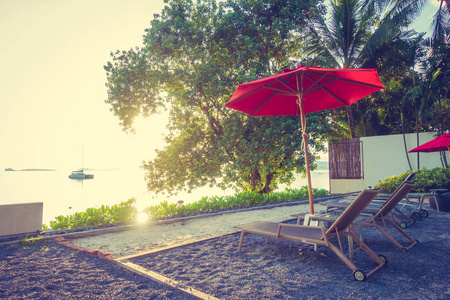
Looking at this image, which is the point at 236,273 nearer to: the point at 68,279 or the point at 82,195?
the point at 68,279

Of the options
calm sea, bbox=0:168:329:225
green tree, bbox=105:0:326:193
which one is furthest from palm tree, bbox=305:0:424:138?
calm sea, bbox=0:168:329:225

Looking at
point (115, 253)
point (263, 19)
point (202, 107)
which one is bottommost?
A: point (115, 253)

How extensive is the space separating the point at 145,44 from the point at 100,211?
23.1 feet

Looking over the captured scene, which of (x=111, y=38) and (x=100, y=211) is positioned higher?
(x=111, y=38)

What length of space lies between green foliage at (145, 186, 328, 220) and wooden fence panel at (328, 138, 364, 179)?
2444 millimetres

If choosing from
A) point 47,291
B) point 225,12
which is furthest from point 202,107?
point 47,291

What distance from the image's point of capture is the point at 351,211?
120 inches

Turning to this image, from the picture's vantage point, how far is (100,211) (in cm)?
639

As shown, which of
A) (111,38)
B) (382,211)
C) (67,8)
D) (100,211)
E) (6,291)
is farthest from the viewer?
(111,38)

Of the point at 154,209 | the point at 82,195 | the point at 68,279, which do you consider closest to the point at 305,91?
the point at 68,279

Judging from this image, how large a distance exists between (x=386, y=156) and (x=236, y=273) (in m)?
11.9

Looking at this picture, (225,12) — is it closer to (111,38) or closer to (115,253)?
(111,38)

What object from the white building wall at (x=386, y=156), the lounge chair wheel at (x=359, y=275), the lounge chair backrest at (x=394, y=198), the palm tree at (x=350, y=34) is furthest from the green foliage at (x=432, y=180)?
the lounge chair wheel at (x=359, y=275)

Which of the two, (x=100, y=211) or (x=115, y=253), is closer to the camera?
(x=115, y=253)
